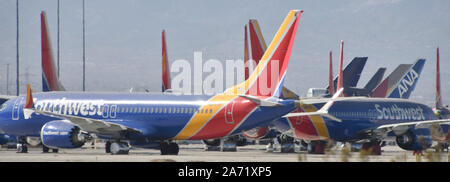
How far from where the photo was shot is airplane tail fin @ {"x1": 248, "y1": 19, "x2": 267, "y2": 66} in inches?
1717

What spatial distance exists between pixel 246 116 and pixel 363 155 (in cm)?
1655

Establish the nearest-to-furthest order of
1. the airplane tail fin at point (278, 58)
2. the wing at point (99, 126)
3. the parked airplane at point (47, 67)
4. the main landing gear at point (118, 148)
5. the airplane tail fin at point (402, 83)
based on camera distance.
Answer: the airplane tail fin at point (278, 58) → the wing at point (99, 126) → the main landing gear at point (118, 148) → the parked airplane at point (47, 67) → the airplane tail fin at point (402, 83)

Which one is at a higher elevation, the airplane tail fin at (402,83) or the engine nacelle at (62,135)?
the airplane tail fin at (402,83)

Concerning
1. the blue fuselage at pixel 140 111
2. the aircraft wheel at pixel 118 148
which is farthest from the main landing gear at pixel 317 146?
the aircraft wheel at pixel 118 148

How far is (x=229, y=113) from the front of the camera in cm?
3447

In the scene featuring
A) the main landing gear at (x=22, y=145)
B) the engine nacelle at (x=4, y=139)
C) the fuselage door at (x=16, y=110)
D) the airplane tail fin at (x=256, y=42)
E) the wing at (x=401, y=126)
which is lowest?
the engine nacelle at (x=4, y=139)

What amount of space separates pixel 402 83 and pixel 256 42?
23245mm

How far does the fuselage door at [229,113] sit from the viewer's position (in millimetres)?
34469

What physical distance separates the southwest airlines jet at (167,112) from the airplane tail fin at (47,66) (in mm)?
16022

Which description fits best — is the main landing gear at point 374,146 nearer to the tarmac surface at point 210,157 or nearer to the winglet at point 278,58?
the tarmac surface at point 210,157
